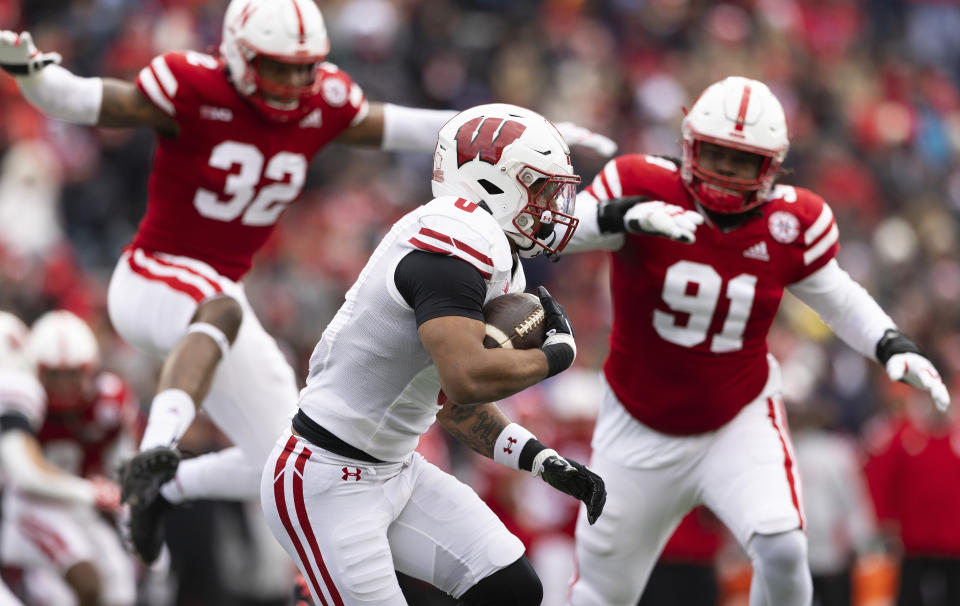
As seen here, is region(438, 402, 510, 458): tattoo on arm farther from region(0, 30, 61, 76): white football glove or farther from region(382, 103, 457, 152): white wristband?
region(0, 30, 61, 76): white football glove

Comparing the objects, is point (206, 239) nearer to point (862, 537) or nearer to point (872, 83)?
point (862, 537)

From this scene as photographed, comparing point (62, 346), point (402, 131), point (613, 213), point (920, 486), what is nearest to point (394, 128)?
point (402, 131)

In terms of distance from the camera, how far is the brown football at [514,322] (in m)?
4.63

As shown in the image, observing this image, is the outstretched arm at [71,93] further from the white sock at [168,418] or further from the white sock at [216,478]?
the white sock at [216,478]

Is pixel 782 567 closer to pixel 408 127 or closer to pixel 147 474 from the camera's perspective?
pixel 147 474

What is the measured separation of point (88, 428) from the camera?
8.91m

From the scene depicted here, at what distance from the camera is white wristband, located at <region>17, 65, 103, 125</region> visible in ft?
20.7

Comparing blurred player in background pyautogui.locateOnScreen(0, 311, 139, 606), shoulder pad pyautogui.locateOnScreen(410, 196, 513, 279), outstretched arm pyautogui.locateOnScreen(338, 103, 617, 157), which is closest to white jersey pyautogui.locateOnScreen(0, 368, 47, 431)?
blurred player in background pyautogui.locateOnScreen(0, 311, 139, 606)

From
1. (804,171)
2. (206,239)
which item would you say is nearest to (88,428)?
(206,239)

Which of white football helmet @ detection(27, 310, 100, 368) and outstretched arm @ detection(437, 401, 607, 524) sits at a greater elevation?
outstretched arm @ detection(437, 401, 607, 524)

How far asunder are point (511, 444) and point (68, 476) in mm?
4226

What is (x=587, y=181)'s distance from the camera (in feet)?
44.6

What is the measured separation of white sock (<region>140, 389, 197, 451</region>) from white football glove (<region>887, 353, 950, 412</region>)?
281 centimetres

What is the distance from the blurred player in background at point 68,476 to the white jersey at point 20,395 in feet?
0.04
